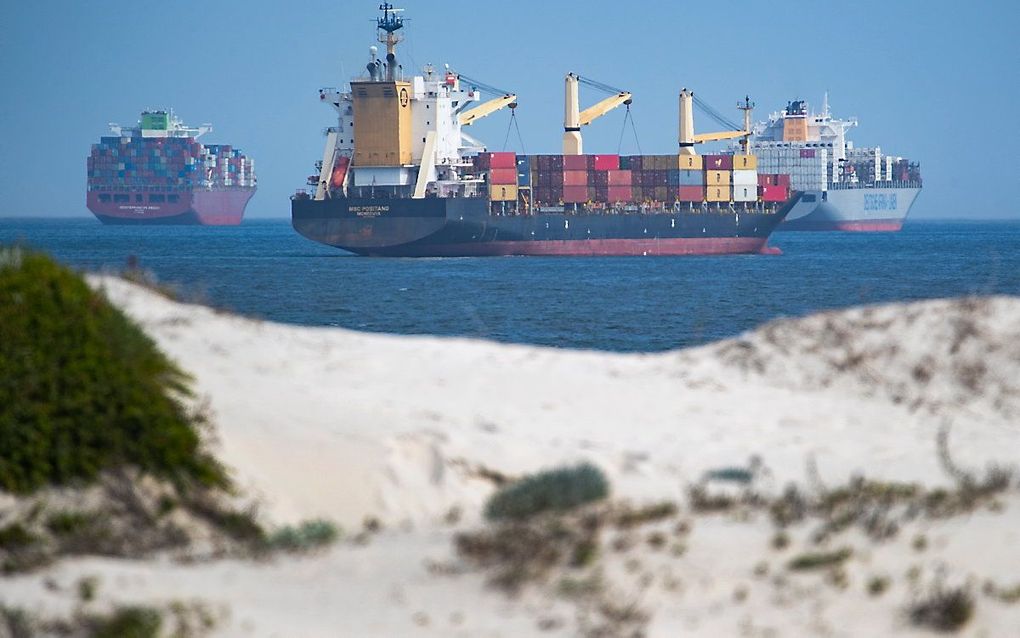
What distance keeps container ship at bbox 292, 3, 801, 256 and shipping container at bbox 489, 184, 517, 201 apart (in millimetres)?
48

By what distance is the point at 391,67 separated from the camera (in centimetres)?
6688

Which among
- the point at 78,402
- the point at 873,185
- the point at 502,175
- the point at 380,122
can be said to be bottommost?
the point at 78,402

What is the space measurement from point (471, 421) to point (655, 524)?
8.89ft

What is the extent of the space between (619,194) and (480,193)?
8289 mm

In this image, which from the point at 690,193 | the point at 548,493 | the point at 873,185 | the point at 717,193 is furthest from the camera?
the point at 873,185

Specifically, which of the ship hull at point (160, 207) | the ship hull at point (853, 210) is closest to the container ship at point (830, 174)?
the ship hull at point (853, 210)

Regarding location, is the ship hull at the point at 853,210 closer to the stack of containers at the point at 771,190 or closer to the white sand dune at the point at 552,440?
the stack of containers at the point at 771,190

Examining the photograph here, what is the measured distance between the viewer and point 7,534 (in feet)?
23.1

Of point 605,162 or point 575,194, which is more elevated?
point 605,162

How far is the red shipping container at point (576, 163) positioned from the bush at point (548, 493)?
6374cm

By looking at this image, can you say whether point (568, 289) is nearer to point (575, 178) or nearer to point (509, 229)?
point (509, 229)

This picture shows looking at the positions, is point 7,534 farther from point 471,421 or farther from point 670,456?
point 670,456

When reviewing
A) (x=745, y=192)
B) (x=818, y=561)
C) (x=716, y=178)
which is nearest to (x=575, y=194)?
(x=716, y=178)

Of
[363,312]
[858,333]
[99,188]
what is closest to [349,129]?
[363,312]
